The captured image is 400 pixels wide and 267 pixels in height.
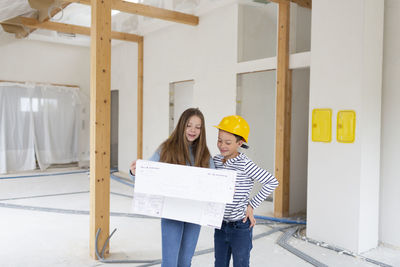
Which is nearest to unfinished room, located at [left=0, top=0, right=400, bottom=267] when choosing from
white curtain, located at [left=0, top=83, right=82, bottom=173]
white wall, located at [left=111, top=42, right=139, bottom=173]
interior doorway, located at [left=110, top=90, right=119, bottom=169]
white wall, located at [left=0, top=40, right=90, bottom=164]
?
white wall, located at [left=111, top=42, right=139, bottom=173]

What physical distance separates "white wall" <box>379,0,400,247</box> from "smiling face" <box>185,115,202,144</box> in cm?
248

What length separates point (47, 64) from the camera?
8.73 m

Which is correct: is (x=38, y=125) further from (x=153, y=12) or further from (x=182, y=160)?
(x=182, y=160)

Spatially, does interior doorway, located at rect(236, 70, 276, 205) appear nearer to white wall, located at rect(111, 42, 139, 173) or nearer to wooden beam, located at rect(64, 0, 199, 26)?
wooden beam, located at rect(64, 0, 199, 26)

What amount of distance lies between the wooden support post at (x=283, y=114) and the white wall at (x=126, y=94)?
3.97 metres

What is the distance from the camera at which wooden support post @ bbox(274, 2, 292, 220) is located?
4.54 m

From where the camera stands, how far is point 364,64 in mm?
3328

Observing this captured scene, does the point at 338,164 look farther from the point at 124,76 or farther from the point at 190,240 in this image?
the point at 124,76

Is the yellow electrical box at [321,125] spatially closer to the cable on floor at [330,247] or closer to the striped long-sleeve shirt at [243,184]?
the cable on floor at [330,247]

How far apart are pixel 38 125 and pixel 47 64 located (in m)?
1.54

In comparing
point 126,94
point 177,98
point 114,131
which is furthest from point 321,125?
point 114,131

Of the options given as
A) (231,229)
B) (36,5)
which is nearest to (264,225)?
(231,229)

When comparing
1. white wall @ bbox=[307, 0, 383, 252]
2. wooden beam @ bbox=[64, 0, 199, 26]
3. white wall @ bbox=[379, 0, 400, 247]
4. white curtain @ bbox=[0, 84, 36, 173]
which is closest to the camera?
white wall @ bbox=[307, 0, 383, 252]

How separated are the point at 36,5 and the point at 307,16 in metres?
3.66
